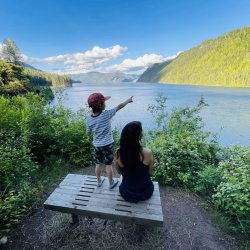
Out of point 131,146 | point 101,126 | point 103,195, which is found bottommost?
point 103,195

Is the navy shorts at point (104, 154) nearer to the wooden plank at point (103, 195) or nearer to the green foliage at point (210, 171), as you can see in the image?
the wooden plank at point (103, 195)

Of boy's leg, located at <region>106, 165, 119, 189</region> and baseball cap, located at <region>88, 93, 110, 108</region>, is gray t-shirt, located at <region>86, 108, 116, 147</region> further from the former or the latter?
boy's leg, located at <region>106, 165, 119, 189</region>

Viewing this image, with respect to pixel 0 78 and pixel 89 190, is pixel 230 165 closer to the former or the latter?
pixel 89 190

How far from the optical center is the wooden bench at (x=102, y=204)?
85.1 inches

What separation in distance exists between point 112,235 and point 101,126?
1.51 m

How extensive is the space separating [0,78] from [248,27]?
483 feet

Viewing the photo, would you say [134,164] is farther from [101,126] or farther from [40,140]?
[40,140]

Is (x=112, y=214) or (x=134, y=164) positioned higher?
(x=134, y=164)

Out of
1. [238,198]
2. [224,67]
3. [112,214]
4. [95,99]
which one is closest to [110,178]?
[112,214]

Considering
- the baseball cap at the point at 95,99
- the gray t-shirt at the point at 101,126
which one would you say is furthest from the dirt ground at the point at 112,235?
the baseball cap at the point at 95,99

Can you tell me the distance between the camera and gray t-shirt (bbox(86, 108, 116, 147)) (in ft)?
8.86

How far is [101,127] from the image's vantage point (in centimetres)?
274

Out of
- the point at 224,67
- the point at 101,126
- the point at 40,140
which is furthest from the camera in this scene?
the point at 224,67

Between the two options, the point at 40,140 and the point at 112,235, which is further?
the point at 40,140
